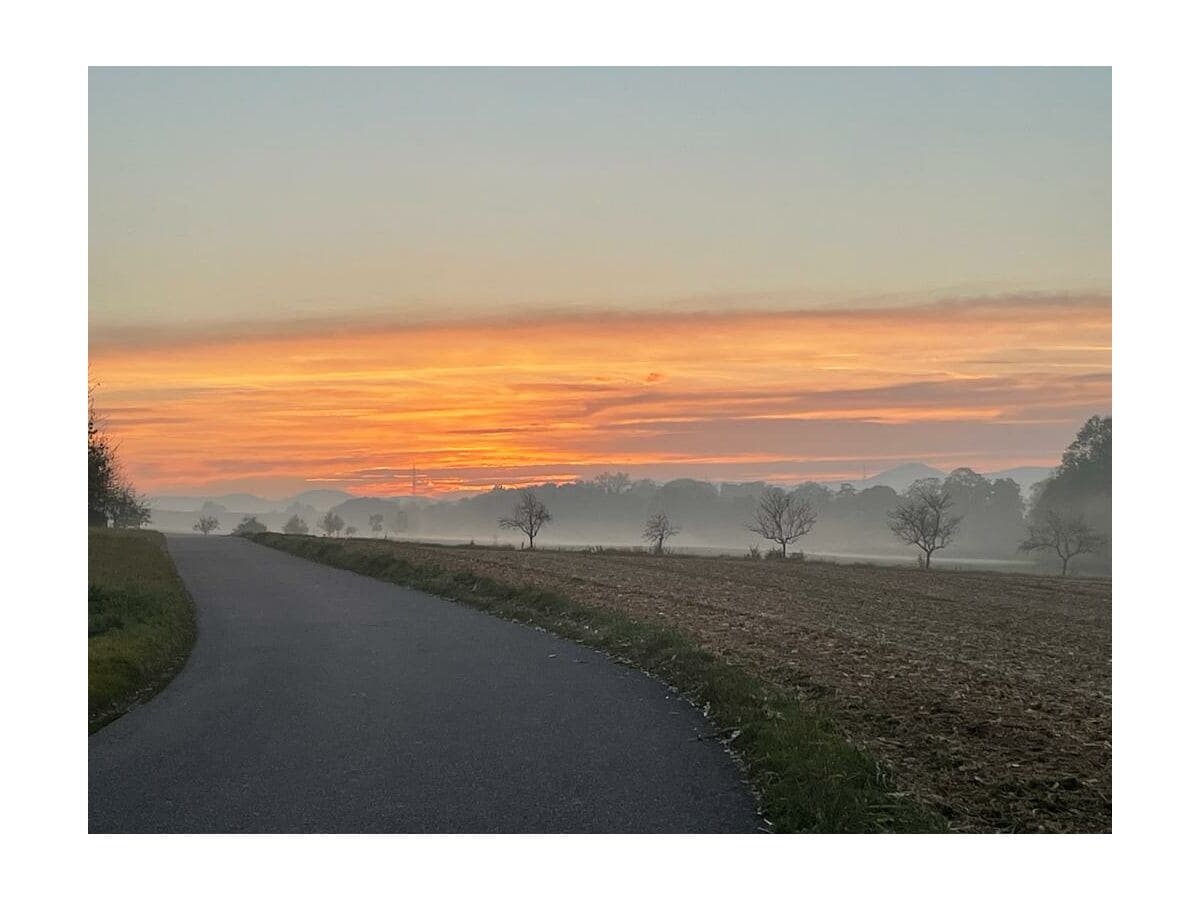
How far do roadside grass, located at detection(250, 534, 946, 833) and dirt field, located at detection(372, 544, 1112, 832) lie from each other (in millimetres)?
438

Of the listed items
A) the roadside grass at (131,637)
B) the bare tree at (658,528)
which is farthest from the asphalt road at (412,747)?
the bare tree at (658,528)

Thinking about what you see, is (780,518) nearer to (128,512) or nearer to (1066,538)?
(1066,538)

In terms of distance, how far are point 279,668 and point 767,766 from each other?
31.7 feet

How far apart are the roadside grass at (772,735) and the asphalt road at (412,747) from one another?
354 millimetres

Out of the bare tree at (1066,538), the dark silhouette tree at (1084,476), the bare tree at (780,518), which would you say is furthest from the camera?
the dark silhouette tree at (1084,476)

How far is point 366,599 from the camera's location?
92.1 ft

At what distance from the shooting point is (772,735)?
1087 centimetres

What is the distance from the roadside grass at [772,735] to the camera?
8.74 meters

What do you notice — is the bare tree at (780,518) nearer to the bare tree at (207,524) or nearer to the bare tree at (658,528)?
the bare tree at (658,528)

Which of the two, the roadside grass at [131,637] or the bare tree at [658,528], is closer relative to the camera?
the roadside grass at [131,637]

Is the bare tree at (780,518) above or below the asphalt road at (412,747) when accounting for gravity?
below

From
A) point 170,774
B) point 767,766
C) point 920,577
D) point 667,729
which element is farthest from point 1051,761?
point 920,577

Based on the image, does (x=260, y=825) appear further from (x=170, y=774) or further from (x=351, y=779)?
(x=170, y=774)

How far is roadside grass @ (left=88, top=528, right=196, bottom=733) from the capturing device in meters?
15.0
